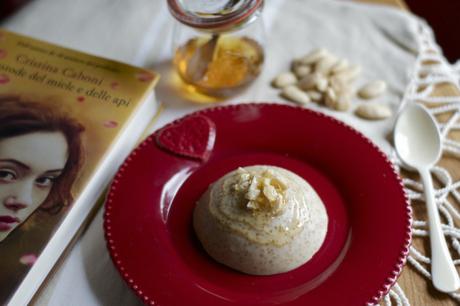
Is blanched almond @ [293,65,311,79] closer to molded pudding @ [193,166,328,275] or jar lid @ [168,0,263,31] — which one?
jar lid @ [168,0,263,31]

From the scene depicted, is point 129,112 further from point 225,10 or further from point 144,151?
point 225,10

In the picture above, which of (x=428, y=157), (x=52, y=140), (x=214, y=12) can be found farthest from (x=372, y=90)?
(x=52, y=140)

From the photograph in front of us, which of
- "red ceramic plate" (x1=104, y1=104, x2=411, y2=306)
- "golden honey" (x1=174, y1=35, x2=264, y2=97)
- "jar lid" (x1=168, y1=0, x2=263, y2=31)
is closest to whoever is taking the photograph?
"red ceramic plate" (x1=104, y1=104, x2=411, y2=306)

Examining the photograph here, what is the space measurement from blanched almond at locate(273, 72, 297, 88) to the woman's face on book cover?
351 millimetres

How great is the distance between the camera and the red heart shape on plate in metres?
0.73

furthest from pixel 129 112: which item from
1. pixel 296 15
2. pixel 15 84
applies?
pixel 296 15

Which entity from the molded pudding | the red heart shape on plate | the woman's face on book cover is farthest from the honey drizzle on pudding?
the woman's face on book cover

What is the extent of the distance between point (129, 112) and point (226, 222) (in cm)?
23

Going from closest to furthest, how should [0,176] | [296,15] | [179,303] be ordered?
[179,303], [0,176], [296,15]

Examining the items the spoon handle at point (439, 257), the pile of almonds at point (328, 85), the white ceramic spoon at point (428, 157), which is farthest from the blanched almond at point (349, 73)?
the spoon handle at point (439, 257)

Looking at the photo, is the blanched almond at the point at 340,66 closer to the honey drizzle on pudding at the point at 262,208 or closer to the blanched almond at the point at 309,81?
the blanched almond at the point at 309,81

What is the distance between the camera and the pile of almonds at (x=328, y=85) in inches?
32.8

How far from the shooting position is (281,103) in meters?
0.82

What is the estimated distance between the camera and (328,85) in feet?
2.83
